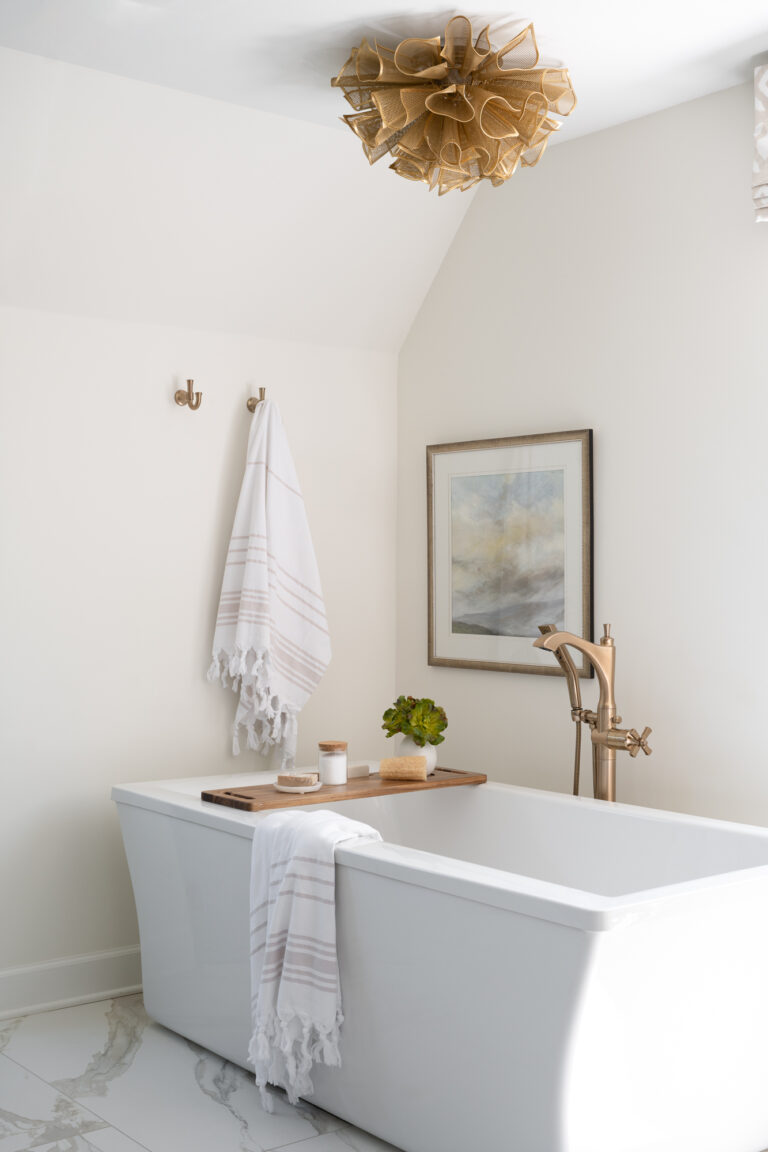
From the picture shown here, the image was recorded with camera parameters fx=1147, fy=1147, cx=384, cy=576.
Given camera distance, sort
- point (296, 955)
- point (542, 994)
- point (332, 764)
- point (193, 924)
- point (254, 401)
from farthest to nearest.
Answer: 1. point (254, 401)
2. point (332, 764)
3. point (193, 924)
4. point (296, 955)
5. point (542, 994)

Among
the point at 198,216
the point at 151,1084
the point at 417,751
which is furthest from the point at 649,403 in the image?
the point at 151,1084

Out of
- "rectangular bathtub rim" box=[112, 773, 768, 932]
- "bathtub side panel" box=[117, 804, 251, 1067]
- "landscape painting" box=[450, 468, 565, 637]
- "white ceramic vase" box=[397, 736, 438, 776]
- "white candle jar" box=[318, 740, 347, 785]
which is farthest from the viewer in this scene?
"landscape painting" box=[450, 468, 565, 637]

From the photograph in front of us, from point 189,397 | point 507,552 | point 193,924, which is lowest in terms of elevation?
point 193,924

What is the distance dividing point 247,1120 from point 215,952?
0.41 meters

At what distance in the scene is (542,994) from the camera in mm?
1997

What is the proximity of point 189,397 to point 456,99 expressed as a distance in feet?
4.29

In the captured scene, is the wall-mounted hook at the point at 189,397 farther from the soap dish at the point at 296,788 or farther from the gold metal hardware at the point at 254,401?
the soap dish at the point at 296,788

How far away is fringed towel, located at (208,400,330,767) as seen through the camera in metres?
3.49

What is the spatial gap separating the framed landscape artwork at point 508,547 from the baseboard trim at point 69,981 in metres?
1.37

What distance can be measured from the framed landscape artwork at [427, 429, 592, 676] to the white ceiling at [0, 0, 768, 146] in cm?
98

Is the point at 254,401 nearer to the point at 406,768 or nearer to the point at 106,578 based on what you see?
the point at 106,578

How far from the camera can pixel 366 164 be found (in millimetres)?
3453

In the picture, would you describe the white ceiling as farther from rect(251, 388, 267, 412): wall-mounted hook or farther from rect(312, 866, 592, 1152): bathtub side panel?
rect(312, 866, 592, 1152): bathtub side panel

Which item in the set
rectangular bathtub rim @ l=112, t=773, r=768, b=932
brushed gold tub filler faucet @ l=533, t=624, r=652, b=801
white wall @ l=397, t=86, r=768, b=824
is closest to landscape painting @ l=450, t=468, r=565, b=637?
white wall @ l=397, t=86, r=768, b=824
